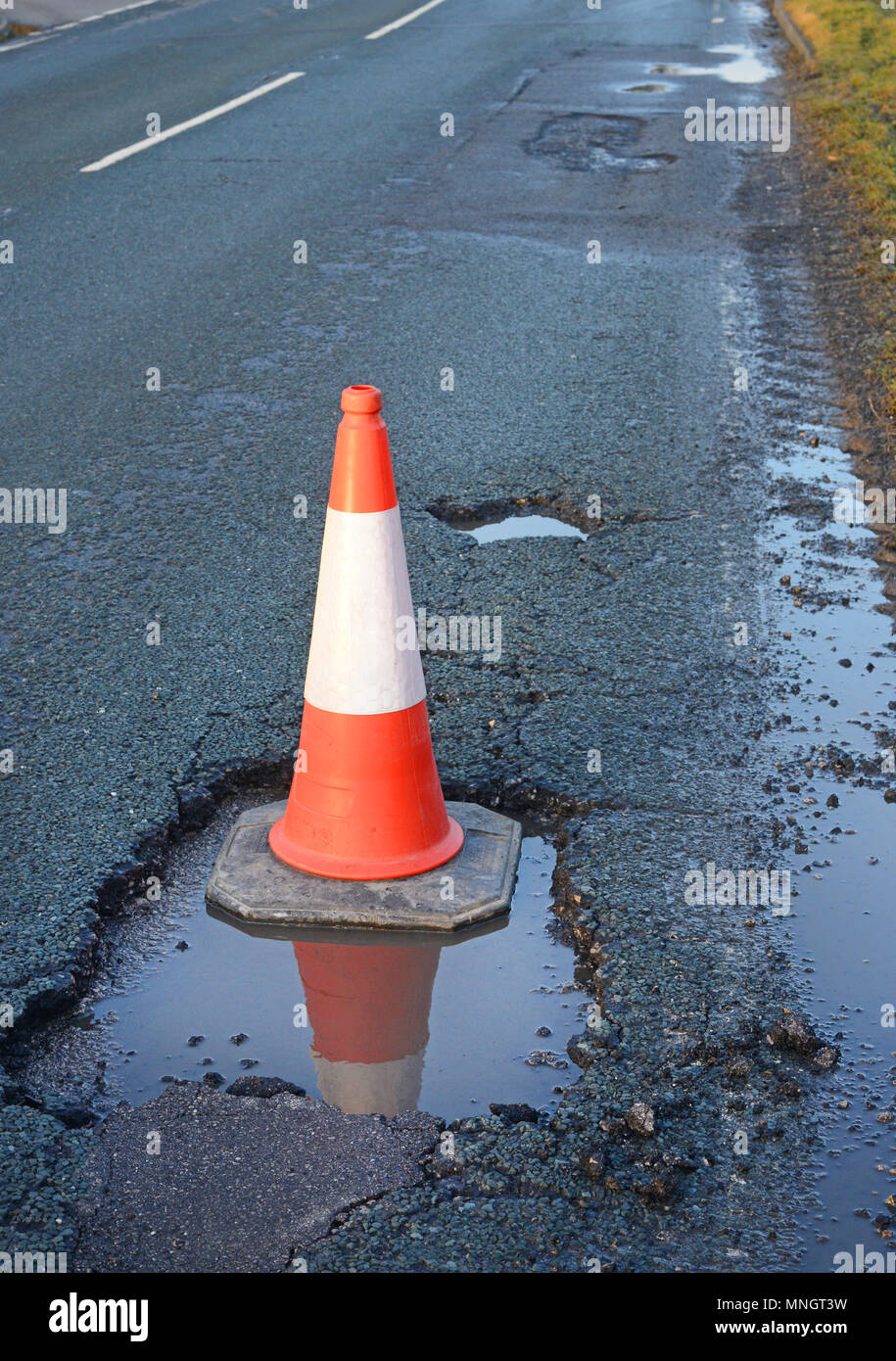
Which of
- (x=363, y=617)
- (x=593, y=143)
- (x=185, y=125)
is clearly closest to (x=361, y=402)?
(x=363, y=617)

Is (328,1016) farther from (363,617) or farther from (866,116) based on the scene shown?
(866,116)

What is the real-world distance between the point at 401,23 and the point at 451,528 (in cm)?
1525

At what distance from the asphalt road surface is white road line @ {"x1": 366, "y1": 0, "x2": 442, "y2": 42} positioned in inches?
234

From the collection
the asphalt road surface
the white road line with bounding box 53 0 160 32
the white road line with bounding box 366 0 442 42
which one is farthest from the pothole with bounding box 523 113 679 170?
the white road line with bounding box 53 0 160 32

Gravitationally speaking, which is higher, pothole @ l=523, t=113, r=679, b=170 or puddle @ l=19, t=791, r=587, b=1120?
pothole @ l=523, t=113, r=679, b=170

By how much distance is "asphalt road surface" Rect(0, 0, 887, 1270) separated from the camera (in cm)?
263

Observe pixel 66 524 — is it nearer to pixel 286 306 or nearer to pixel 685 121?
pixel 286 306

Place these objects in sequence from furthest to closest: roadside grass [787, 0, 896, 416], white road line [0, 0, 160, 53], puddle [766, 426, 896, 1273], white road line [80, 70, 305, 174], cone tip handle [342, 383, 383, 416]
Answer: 1. white road line [0, 0, 160, 53]
2. white road line [80, 70, 305, 174]
3. roadside grass [787, 0, 896, 416]
4. cone tip handle [342, 383, 383, 416]
5. puddle [766, 426, 896, 1273]

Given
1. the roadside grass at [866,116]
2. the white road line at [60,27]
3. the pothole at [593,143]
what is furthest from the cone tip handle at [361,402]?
the white road line at [60,27]

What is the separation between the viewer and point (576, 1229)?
228cm

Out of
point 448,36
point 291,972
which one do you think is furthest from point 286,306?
point 448,36

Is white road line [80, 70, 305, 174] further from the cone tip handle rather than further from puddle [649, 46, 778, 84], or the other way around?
the cone tip handle

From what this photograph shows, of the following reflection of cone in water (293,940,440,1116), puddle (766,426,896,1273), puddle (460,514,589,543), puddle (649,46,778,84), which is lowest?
reflection of cone in water (293,940,440,1116)

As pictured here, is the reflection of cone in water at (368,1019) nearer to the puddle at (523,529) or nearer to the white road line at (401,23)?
the puddle at (523,529)
